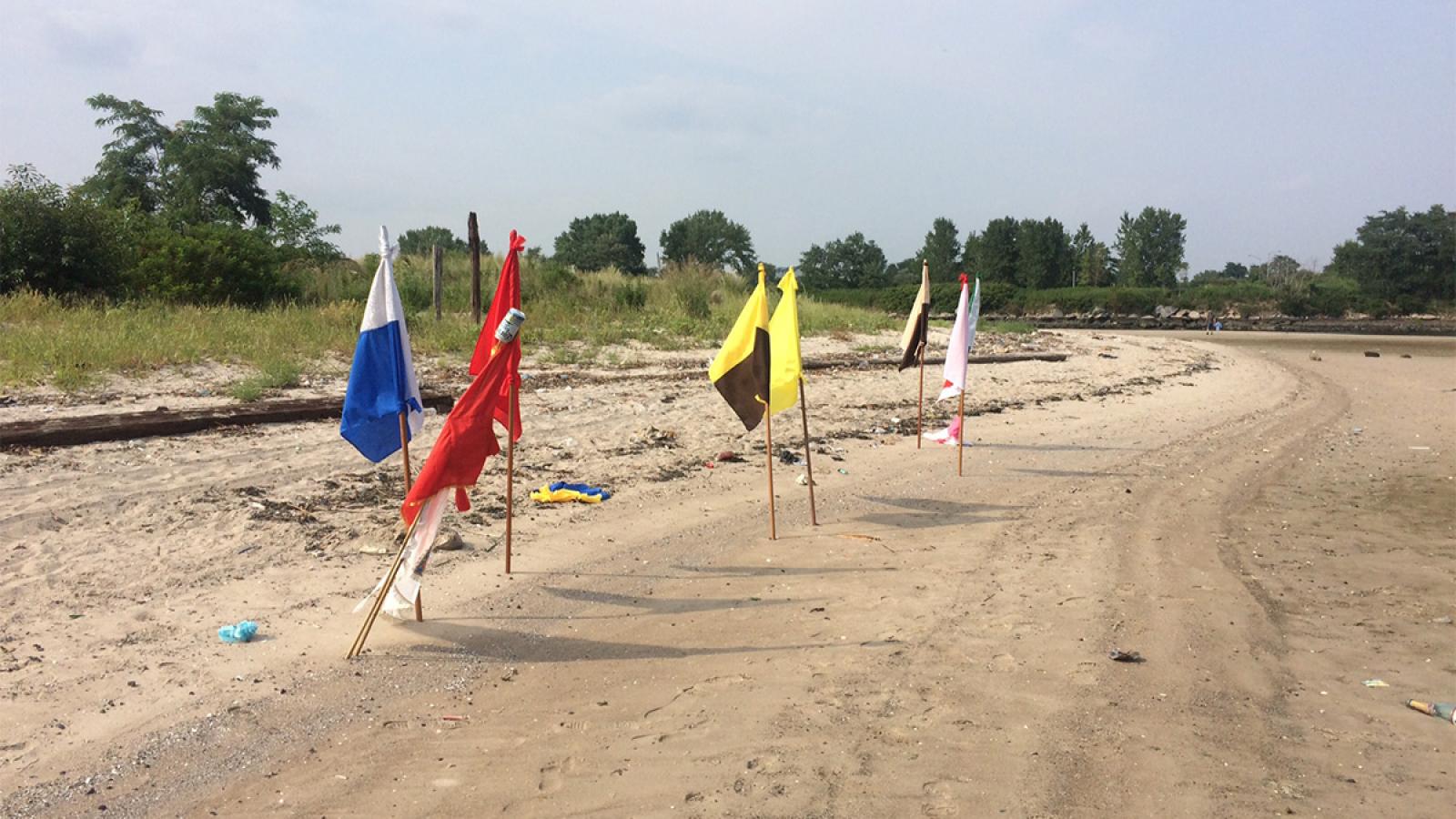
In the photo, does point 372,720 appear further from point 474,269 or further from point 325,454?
point 474,269

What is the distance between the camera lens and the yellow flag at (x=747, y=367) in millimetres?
7945

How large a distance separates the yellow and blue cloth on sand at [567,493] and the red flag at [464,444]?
2.66 meters

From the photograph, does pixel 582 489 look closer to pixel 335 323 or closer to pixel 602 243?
pixel 335 323

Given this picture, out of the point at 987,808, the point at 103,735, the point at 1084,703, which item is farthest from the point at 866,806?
the point at 103,735

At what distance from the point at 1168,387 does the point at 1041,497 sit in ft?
38.5

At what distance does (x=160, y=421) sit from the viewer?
9.33 m

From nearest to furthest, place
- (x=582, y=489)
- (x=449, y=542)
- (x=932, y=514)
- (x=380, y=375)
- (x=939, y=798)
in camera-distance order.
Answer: (x=939, y=798) → (x=380, y=375) → (x=449, y=542) → (x=582, y=489) → (x=932, y=514)

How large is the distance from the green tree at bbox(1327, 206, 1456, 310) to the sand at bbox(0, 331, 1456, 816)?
6068cm

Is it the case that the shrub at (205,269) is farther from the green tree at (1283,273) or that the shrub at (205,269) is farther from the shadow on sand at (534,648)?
the green tree at (1283,273)

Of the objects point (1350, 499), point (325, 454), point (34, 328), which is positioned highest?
point (34, 328)

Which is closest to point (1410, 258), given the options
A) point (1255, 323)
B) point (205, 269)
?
point (1255, 323)

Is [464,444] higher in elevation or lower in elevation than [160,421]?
higher

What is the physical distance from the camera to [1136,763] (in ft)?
14.6

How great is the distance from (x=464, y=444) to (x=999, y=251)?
82.0 m
